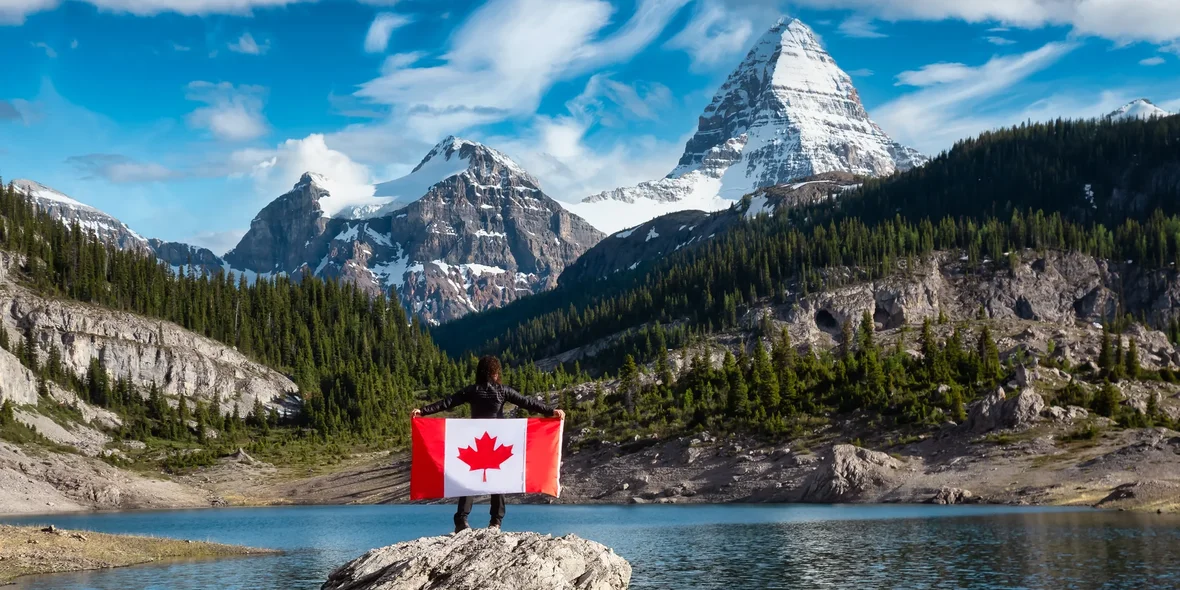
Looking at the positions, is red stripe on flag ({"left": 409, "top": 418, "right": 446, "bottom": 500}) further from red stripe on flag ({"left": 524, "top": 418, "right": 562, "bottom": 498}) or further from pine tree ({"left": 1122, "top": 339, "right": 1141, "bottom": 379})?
pine tree ({"left": 1122, "top": 339, "right": 1141, "bottom": 379})

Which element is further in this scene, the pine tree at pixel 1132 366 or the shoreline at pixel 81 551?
the pine tree at pixel 1132 366

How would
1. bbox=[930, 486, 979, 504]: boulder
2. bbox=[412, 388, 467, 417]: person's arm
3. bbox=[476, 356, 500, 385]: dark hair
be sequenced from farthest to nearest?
bbox=[930, 486, 979, 504]: boulder, bbox=[476, 356, 500, 385]: dark hair, bbox=[412, 388, 467, 417]: person's arm

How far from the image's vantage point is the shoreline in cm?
6012

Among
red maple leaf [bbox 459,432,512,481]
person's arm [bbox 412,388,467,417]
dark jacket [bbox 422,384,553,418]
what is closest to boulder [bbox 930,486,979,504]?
red maple leaf [bbox 459,432,512,481]

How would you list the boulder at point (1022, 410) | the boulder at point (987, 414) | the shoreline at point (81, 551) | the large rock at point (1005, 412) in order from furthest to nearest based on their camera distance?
the boulder at point (987, 414) < the large rock at point (1005, 412) < the boulder at point (1022, 410) < the shoreline at point (81, 551)

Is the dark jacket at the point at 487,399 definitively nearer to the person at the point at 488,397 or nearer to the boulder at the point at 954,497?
the person at the point at 488,397

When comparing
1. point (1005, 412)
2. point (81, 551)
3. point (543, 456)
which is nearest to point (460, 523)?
point (543, 456)

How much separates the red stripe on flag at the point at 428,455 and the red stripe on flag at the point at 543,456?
2.35 m

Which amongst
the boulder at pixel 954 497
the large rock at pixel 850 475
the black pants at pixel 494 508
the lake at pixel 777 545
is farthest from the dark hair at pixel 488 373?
the large rock at pixel 850 475

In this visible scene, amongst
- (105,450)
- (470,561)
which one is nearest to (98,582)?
(470,561)

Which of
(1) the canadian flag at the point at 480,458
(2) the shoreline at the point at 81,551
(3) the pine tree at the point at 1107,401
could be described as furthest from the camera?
(3) the pine tree at the point at 1107,401

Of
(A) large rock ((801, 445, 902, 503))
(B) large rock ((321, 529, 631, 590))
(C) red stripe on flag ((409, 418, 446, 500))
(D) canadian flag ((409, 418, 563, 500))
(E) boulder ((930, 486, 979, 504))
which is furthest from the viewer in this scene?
(A) large rock ((801, 445, 902, 503))

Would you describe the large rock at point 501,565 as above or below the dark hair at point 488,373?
below

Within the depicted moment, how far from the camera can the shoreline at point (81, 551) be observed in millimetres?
60125
